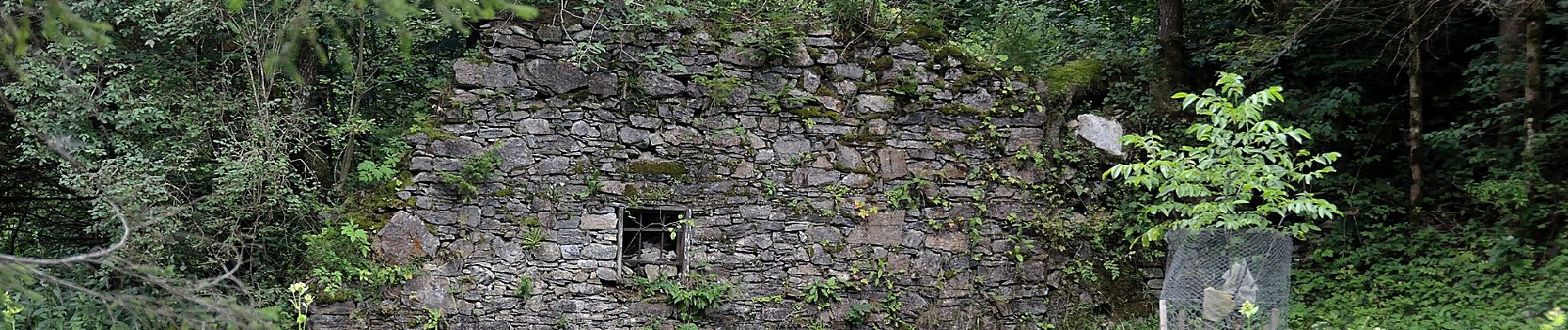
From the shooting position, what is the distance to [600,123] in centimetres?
642

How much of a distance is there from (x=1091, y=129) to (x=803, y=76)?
216 centimetres

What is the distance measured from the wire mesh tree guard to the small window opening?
10.1 ft

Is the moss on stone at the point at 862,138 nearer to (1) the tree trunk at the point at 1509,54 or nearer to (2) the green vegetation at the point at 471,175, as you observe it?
(2) the green vegetation at the point at 471,175

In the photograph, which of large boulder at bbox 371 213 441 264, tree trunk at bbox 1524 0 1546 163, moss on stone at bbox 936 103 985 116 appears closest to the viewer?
tree trunk at bbox 1524 0 1546 163

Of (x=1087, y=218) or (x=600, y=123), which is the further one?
(x=1087, y=218)

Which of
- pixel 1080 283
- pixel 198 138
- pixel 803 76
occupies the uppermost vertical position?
pixel 803 76

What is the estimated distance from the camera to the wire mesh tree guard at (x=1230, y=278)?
180 inches

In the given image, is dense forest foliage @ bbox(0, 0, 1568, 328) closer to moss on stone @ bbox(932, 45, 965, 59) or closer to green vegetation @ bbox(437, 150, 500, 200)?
moss on stone @ bbox(932, 45, 965, 59)

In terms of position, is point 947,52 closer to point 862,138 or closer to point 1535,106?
point 862,138

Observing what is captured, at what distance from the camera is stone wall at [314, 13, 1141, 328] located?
244 inches

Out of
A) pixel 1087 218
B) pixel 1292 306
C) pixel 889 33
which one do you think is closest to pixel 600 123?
pixel 889 33

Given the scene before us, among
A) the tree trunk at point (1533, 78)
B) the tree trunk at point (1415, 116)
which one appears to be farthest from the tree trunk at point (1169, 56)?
the tree trunk at point (1533, 78)

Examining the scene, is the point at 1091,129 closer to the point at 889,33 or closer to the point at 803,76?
the point at 889,33

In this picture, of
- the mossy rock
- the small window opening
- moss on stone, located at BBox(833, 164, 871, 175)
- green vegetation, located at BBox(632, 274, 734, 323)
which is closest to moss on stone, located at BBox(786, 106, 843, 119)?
moss on stone, located at BBox(833, 164, 871, 175)
